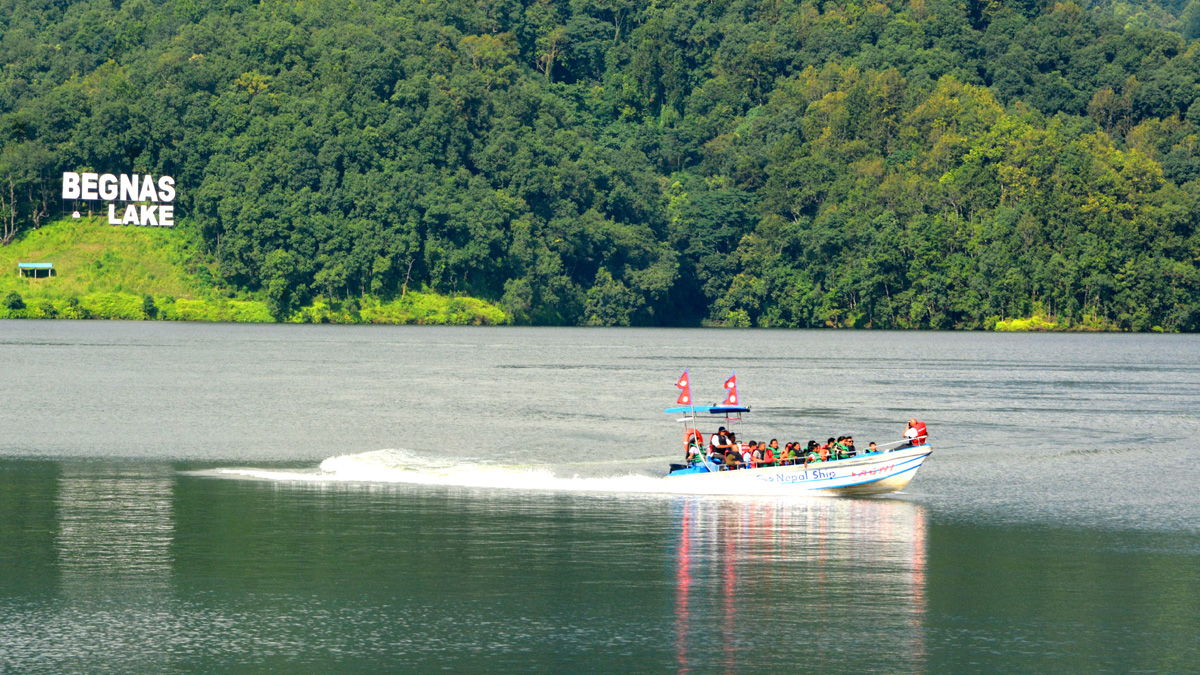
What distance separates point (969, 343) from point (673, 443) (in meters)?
125

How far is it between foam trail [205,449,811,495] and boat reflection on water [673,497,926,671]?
4.11 m

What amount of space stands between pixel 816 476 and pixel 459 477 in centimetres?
1317

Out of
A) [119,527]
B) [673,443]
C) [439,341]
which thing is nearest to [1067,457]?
[673,443]

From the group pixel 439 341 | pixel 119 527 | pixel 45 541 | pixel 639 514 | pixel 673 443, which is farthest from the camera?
pixel 439 341

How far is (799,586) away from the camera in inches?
1243

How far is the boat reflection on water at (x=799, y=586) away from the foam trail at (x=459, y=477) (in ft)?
13.5

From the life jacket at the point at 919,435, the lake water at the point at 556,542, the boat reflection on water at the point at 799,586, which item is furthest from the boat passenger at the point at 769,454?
the life jacket at the point at 919,435

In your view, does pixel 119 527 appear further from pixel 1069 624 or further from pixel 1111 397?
pixel 1111 397

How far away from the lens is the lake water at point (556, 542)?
86.6 feet

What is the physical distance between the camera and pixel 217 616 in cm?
2838

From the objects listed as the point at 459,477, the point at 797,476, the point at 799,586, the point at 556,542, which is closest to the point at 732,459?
the point at 797,476

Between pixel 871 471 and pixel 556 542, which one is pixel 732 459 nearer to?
pixel 871 471

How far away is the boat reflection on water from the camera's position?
26000mm

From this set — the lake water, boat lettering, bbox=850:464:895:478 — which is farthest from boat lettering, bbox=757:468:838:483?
the lake water
